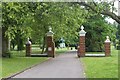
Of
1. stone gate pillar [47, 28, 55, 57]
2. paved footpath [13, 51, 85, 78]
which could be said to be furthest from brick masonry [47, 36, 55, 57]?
paved footpath [13, 51, 85, 78]

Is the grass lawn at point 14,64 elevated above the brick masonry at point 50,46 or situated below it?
below

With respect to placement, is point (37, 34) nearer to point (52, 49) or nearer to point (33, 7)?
point (52, 49)

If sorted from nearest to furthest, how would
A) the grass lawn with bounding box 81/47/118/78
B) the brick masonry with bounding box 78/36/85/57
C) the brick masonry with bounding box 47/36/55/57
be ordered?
the grass lawn with bounding box 81/47/118/78 → the brick masonry with bounding box 78/36/85/57 → the brick masonry with bounding box 47/36/55/57

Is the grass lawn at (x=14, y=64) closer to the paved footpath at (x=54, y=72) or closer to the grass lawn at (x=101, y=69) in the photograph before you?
the paved footpath at (x=54, y=72)

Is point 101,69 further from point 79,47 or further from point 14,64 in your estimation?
point 79,47

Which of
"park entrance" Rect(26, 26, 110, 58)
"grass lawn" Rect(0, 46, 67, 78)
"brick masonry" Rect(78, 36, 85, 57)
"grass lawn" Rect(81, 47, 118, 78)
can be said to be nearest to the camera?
Result: "grass lawn" Rect(81, 47, 118, 78)

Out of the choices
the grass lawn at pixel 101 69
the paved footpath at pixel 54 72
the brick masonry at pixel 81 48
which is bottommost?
the paved footpath at pixel 54 72

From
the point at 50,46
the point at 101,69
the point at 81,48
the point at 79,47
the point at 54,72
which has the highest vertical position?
the point at 50,46

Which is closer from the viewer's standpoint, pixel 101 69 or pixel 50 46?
pixel 101 69

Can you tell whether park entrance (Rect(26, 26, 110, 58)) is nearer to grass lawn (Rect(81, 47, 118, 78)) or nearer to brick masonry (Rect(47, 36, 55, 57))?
brick masonry (Rect(47, 36, 55, 57))

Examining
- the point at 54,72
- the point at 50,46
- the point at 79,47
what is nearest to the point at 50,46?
the point at 50,46

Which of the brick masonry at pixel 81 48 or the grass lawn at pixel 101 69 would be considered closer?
the grass lawn at pixel 101 69

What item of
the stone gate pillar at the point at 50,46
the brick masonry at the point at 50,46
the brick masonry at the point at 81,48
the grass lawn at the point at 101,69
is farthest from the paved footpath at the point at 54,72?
the brick masonry at the point at 50,46

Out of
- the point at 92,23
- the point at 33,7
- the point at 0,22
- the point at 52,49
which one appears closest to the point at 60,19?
the point at 33,7
